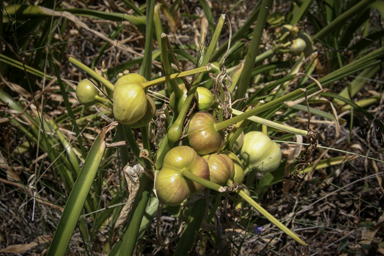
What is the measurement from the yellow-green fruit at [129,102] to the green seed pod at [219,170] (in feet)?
0.94

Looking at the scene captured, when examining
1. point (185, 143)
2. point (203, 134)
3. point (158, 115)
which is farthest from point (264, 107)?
point (158, 115)

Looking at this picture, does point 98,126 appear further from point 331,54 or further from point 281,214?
point 331,54

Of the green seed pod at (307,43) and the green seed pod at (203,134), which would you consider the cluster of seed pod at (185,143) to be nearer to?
the green seed pod at (203,134)

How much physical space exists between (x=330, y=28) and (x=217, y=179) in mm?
1541

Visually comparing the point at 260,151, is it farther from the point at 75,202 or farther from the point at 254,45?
the point at 75,202

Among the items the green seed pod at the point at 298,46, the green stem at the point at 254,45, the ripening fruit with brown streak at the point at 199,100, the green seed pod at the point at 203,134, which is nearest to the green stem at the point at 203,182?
the green seed pod at the point at 203,134

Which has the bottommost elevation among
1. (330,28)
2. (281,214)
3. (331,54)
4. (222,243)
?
(281,214)

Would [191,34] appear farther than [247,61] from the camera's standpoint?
Yes

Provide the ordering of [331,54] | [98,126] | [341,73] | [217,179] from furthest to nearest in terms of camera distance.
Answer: [331,54] < [98,126] < [341,73] < [217,179]

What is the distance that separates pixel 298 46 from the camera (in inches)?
66.1

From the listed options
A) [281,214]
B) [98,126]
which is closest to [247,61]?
[281,214]

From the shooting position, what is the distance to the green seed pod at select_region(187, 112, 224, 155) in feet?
2.76

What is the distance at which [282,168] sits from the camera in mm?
1345

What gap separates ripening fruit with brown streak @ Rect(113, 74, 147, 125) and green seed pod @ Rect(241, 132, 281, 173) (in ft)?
1.77
